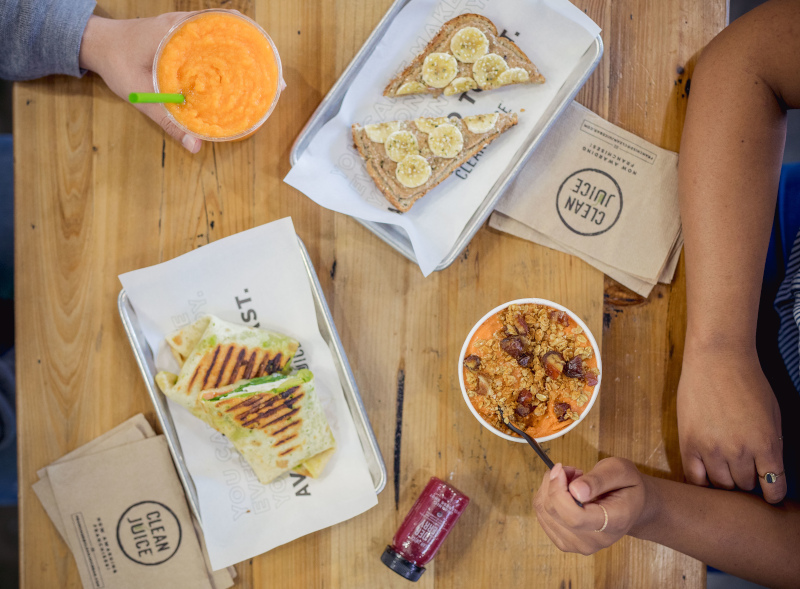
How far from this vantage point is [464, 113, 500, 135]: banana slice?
180cm

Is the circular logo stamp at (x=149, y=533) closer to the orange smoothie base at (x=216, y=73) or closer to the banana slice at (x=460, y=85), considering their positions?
the orange smoothie base at (x=216, y=73)

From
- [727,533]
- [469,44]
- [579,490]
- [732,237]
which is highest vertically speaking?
[469,44]

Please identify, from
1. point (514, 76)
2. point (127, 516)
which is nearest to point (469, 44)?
point (514, 76)

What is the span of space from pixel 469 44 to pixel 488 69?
102 millimetres

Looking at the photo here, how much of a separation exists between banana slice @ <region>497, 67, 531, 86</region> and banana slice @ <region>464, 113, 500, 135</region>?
12 cm

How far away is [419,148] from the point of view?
184 cm

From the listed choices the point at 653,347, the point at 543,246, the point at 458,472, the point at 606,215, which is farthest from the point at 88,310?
the point at 653,347

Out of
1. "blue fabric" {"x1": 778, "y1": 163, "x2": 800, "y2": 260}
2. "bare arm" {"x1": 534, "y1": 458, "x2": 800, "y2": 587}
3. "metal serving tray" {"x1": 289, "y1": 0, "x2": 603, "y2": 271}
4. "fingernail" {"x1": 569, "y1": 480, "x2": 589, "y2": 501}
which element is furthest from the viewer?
A: "blue fabric" {"x1": 778, "y1": 163, "x2": 800, "y2": 260}

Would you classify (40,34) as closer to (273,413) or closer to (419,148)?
(419,148)

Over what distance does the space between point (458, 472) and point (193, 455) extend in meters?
0.87

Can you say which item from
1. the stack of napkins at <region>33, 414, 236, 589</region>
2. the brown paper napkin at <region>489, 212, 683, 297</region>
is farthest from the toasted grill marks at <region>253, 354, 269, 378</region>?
the brown paper napkin at <region>489, 212, 683, 297</region>

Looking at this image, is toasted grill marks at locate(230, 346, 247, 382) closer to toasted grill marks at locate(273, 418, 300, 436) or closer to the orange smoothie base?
toasted grill marks at locate(273, 418, 300, 436)

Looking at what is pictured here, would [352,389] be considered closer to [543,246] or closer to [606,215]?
[543,246]

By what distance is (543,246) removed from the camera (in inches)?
72.0
